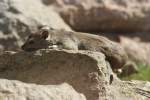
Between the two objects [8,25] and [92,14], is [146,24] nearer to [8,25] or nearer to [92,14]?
[92,14]

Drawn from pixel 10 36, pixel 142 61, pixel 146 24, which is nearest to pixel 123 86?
pixel 10 36

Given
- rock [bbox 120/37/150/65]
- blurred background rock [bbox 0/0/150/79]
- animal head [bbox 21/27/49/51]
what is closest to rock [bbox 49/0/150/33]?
blurred background rock [bbox 0/0/150/79]

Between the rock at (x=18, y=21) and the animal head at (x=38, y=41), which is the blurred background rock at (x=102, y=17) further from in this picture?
the animal head at (x=38, y=41)

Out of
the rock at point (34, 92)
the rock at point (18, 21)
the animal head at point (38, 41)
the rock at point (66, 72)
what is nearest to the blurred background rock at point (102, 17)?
the rock at point (18, 21)

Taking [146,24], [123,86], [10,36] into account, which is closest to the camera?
[123,86]

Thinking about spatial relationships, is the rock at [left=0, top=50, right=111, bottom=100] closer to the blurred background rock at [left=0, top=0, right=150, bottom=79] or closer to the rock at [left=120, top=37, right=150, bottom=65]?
the blurred background rock at [left=0, top=0, right=150, bottom=79]

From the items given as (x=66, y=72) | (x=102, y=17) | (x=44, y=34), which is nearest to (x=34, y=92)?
(x=66, y=72)

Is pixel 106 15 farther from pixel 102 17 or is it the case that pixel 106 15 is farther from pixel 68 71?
pixel 68 71
